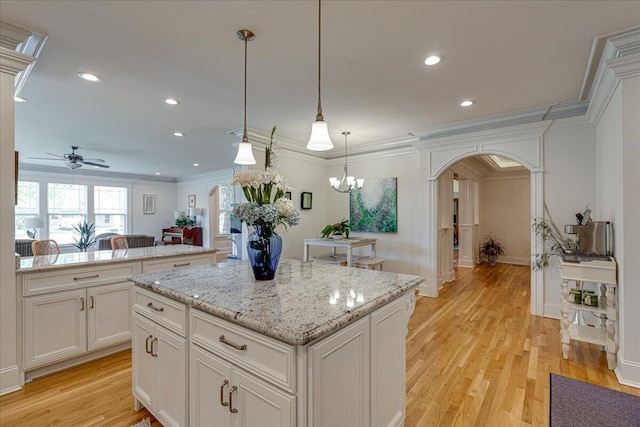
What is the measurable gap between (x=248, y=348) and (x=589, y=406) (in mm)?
2383

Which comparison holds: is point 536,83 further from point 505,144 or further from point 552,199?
point 552,199

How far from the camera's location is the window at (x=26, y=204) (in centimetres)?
725

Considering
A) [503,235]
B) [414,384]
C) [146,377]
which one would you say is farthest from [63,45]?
[503,235]

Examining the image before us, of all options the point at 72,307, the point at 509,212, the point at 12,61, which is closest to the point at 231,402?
the point at 72,307

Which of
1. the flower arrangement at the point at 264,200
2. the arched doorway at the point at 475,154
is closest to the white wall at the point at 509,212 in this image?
the arched doorway at the point at 475,154

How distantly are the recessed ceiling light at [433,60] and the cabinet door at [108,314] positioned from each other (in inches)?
132

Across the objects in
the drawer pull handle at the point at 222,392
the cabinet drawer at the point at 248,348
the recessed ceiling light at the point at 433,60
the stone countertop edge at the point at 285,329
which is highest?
the recessed ceiling light at the point at 433,60

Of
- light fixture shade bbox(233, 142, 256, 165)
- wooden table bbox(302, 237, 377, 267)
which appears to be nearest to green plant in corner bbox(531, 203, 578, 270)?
wooden table bbox(302, 237, 377, 267)

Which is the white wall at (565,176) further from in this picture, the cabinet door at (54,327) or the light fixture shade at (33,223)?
the light fixture shade at (33,223)

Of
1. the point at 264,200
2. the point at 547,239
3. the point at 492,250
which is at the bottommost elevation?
the point at 492,250

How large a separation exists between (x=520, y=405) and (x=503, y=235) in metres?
6.78

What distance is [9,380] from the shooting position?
7.06 feet

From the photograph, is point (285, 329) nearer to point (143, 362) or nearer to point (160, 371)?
point (160, 371)

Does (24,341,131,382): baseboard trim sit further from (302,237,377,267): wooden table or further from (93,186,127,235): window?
(93,186,127,235): window
